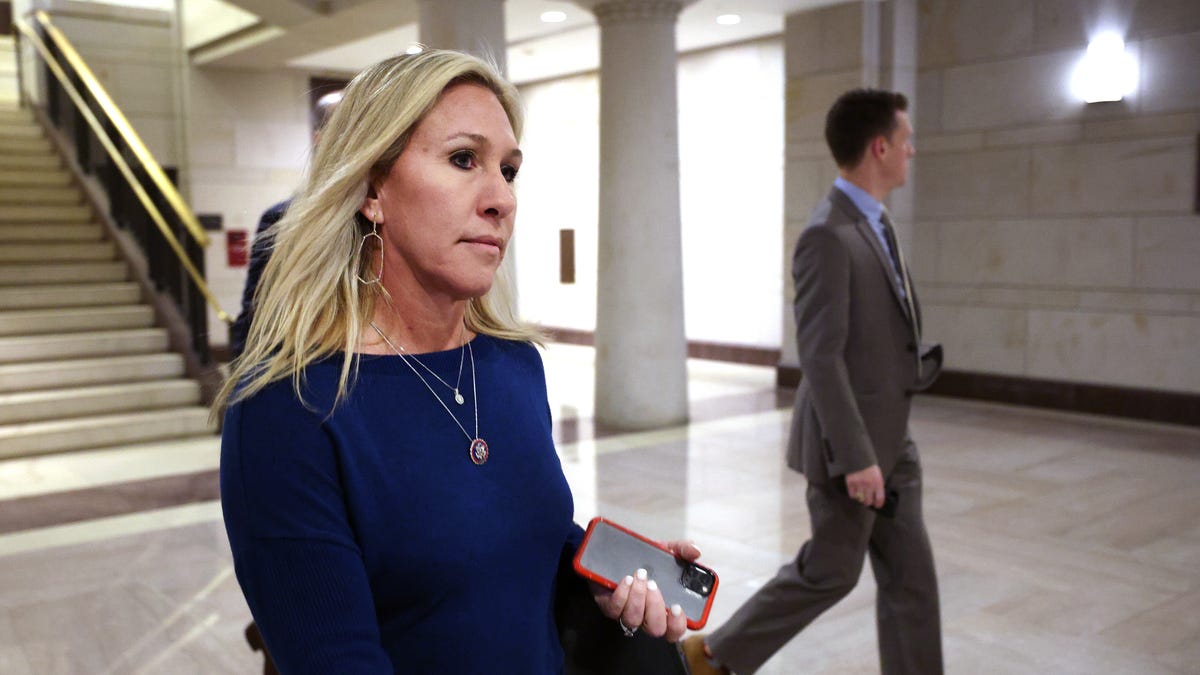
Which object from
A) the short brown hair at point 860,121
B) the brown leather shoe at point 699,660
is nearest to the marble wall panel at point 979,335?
the short brown hair at point 860,121

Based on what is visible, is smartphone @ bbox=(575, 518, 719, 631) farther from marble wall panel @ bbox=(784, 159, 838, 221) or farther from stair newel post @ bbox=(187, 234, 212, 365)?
marble wall panel @ bbox=(784, 159, 838, 221)

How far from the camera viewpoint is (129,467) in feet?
25.6

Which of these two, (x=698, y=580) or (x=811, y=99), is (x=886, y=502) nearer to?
(x=698, y=580)

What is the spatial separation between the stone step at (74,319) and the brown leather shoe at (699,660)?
309 inches

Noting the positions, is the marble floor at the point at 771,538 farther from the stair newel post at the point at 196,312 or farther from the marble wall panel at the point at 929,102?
the marble wall panel at the point at 929,102

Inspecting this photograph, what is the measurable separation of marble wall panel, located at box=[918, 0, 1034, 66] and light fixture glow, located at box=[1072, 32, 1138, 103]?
592mm

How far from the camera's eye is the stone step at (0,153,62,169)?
11.6 metres

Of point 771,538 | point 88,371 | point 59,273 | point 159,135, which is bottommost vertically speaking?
point 771,538

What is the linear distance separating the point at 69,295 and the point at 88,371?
1.17 meters

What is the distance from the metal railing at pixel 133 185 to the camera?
9.59m

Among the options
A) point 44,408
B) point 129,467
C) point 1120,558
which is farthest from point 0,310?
point 1120,558

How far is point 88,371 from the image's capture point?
903 centimetres

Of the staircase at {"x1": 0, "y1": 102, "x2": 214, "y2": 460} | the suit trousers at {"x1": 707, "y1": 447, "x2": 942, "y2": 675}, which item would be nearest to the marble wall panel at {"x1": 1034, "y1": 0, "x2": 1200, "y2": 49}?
the suit trousers at {"x1": 707, "y1": 447, "x2": 942, "y2": 675}

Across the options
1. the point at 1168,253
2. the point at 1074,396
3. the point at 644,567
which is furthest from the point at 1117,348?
the point at 644,567
